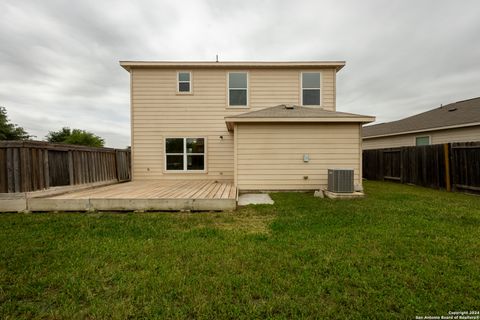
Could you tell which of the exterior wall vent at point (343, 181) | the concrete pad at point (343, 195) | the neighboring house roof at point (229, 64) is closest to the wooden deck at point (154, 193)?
the concrete pad at point (343, 195)

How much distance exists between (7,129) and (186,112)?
80.9 ft

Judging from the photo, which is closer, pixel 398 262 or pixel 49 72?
pixel 398 262

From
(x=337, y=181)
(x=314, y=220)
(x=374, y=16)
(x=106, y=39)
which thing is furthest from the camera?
(x=106, y=39)

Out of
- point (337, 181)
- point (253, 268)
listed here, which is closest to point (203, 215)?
point (253, 268)

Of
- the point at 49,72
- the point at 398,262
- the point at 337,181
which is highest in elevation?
the point at 49,72

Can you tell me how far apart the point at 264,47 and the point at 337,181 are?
36.1ft

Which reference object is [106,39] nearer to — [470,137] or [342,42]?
[342,42]

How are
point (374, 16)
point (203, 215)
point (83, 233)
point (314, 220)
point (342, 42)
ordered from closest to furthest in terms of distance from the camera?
1. point (83, 233)
2. point (314, 220)
3. point (203, 215)
4. point (374, 16)
5. point (342, 42)

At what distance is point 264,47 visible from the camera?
1402 centimetres

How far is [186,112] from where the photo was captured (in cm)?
1005

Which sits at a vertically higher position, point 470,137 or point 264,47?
point 264,47

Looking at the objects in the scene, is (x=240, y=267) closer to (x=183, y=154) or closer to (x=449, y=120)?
(x=183, y=154)

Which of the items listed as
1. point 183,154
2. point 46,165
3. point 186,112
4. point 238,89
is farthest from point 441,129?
point 46,165

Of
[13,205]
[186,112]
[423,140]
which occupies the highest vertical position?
[186,112]
